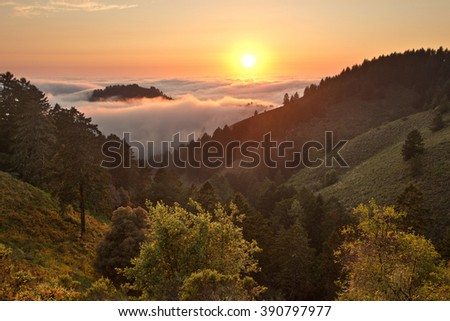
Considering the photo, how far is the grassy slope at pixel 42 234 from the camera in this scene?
3008 centimetres

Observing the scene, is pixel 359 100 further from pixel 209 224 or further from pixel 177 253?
pixel 177 253

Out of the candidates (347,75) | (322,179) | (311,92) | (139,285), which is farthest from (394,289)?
(347,75)

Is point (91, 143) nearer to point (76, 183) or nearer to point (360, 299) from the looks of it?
point (76, 183)

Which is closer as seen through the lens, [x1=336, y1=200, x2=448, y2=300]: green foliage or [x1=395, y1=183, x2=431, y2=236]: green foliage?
[x1=336, y1=200, x2=448, y2=300]: green foliage

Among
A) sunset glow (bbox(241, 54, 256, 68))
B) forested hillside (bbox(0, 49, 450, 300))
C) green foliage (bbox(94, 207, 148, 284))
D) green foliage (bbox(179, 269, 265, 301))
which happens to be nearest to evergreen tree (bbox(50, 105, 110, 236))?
forested hillside (bbox(0, 49, 450, 300))

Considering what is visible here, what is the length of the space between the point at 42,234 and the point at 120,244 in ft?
23.9

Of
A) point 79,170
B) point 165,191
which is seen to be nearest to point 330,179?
point 165,191

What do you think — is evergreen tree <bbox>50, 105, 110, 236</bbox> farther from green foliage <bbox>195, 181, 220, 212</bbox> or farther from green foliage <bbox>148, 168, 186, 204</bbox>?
green foliage <bbox>148, 168, 186, 204</bbox>

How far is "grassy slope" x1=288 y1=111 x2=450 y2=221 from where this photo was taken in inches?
2682

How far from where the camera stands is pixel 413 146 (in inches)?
3174

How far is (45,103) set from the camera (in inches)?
2149

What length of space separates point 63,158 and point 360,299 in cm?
2975

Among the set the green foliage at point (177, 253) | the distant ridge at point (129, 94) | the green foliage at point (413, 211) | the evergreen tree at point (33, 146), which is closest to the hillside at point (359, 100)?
the green foliage at point (413, 211)

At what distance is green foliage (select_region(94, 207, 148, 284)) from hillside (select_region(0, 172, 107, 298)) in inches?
57.1
